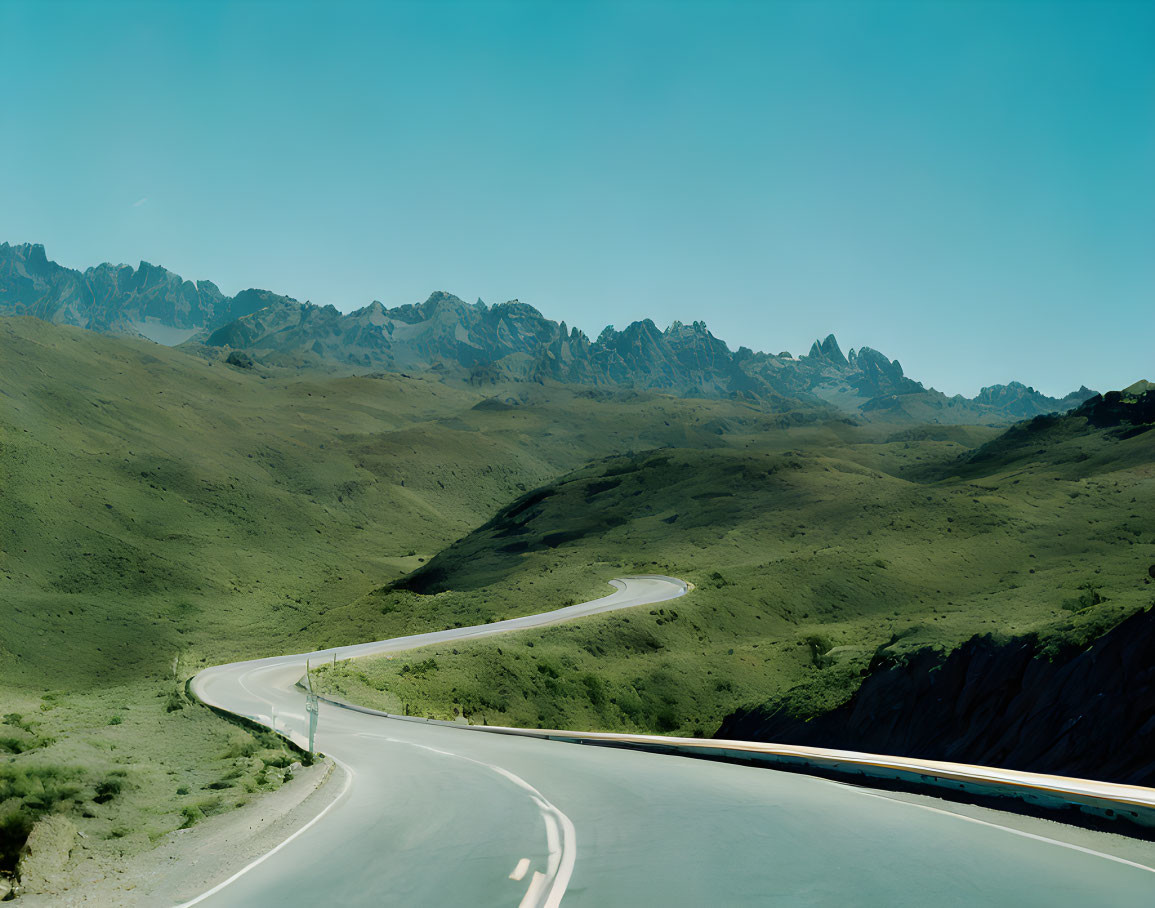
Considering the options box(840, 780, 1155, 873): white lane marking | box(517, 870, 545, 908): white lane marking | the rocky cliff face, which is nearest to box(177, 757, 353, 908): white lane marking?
box(517, 870, 545, 908): white lane marking

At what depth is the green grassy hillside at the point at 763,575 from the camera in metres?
42.8

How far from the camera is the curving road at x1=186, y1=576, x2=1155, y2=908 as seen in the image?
7129 mm

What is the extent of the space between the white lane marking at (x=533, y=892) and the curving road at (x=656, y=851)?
0.08 ft

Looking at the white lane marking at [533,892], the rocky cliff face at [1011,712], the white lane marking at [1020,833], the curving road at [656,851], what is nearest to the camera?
the curving road at [656,851]

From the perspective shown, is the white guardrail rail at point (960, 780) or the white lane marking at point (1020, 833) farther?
the white guardrail rail at point (960, 780)

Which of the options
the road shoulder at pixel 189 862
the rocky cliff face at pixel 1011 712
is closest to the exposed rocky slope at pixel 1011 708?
the rocky cliff face at pixel 1011 712

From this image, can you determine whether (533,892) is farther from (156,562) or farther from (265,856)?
(156,562)

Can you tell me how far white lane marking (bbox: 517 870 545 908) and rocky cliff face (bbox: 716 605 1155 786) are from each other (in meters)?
14.6

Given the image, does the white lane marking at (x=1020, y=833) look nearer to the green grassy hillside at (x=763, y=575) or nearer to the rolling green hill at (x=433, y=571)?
the rolling green hill at (x=433, y=571)

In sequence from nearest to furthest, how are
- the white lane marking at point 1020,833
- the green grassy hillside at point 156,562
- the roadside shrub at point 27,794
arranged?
the white lane marking at point 1020,833, the roadside shrub at point 27,794, the green grassy hillside at point 156,562

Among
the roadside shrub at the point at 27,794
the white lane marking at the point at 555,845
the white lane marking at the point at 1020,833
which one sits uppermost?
the white lane marking at the point at 1020,833

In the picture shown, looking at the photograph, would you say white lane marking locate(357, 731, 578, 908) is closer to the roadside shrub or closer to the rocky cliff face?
the roadside shrub

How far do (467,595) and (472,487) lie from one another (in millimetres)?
116616

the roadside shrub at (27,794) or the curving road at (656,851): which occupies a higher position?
the curving road at (656,851)
